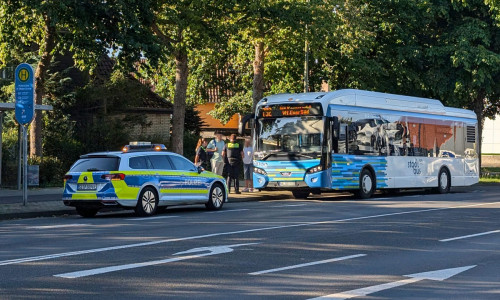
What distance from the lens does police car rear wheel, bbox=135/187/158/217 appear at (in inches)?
744

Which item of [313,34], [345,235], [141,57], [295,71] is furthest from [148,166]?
[295,71]

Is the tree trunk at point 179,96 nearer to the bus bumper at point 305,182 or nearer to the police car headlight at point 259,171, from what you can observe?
the police car headlight at point 259,171

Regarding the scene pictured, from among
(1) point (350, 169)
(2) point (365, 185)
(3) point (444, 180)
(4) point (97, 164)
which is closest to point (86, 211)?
(4) point (97, 164)

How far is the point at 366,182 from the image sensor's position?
26.5m

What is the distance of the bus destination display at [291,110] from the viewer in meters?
25.0

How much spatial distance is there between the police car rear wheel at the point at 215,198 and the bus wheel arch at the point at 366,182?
5986 millimetres

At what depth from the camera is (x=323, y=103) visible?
2497 cm

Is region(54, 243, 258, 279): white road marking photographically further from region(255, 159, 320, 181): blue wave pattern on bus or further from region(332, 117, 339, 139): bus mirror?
region(332, 117, 339, 139): bus mirror

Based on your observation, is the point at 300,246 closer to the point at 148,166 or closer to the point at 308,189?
the point at 148,166

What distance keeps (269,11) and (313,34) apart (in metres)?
2.61

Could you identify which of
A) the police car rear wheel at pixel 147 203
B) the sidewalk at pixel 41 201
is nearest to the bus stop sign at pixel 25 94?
the sidewalk at pixel 41 201

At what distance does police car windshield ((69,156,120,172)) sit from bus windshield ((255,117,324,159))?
7500mm

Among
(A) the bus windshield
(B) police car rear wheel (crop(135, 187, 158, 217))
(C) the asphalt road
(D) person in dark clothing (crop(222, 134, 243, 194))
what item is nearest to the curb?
(C) the asphalt road

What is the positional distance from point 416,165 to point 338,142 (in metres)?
5.33
